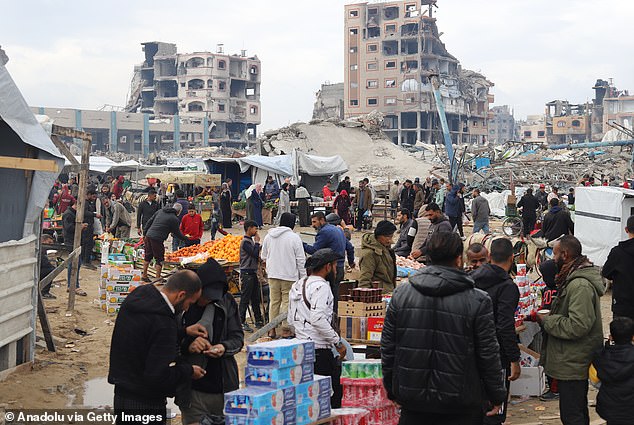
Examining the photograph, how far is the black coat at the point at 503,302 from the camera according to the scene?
227 inches

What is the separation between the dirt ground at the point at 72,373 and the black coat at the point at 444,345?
3.39 meters

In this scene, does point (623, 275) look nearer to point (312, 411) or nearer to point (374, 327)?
point (374, 327)

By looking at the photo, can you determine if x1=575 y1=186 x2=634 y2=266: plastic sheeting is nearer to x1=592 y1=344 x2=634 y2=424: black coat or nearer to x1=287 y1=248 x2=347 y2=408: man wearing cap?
x1=592 y1=344 x2=634 y2=424: black coat

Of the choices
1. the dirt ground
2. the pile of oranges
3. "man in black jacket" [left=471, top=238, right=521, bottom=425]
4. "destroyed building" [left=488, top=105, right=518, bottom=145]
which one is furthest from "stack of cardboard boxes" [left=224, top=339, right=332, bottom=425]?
"destroyed building" [left=488, top=105, right=518, bottom=145]

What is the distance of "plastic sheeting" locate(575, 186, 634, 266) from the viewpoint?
1470cm

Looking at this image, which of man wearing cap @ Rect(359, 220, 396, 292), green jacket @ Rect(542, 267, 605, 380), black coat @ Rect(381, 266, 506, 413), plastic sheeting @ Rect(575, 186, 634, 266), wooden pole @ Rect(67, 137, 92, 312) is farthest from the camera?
plastic sheeting @ Rect(575, 186, 634, 266)

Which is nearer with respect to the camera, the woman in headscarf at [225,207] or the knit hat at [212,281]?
the knit hat at [212,281]

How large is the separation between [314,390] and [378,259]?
334 centimetres

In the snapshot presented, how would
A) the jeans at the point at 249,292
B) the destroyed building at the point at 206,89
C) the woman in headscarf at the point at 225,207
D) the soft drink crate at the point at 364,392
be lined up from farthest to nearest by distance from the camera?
the destroyed building at the point at 206,89
the woman in headscarf at the point at 225,207
the jeans at the point at 249,292
the soft drink crate at the point at 364,392

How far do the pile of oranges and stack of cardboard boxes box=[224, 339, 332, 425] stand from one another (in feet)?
23.0

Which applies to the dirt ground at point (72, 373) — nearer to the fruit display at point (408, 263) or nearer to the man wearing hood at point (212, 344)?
the fruit display at point (408, 263)

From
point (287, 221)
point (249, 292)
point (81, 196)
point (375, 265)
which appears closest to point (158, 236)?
point (81, 196)

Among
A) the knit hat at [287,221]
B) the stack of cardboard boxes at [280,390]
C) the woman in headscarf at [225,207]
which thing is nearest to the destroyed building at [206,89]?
the woman in headscarf at [225,207]

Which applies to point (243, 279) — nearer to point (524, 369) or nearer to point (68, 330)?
point (68, 330)
